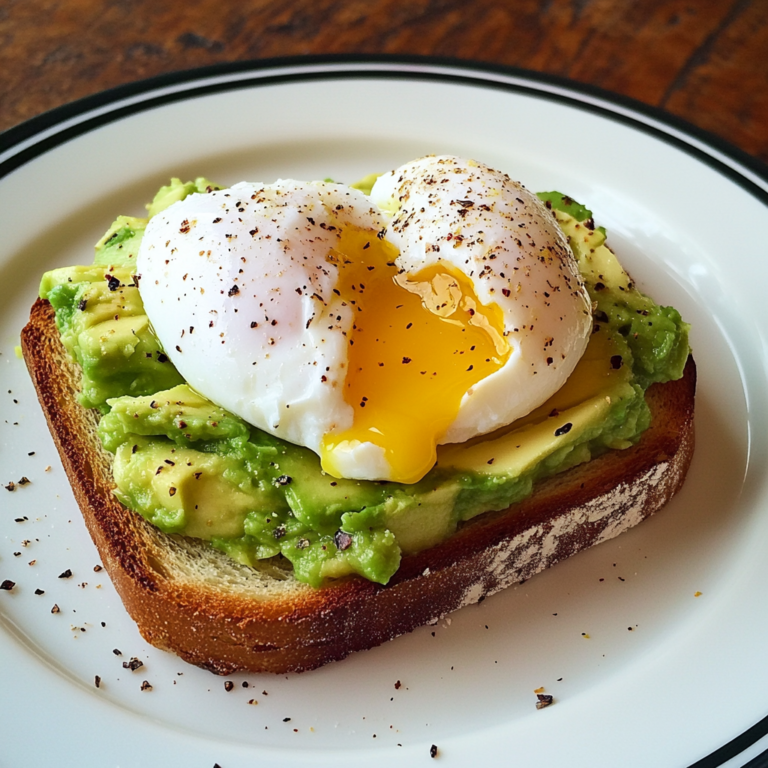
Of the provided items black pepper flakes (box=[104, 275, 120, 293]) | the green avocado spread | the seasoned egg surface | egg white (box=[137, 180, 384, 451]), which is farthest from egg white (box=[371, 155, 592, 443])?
black pepper flakes (box=[104, 275, 120, 293])

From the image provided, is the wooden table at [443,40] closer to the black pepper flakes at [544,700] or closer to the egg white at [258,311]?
the egg white at [258,311]

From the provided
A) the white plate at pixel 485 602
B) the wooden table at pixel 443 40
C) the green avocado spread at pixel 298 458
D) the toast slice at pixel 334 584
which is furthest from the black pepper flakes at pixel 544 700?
the wooden table at pixel 443 40

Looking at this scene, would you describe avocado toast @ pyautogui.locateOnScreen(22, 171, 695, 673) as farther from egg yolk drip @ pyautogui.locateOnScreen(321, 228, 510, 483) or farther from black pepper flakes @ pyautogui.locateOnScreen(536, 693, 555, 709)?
black pepper flakes @ pyautogui.locateOnScreen(536, 693, 555, 709)

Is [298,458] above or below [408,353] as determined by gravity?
below

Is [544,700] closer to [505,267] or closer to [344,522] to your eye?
[344,522]

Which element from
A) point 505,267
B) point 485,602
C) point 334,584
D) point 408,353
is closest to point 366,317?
point 408,353

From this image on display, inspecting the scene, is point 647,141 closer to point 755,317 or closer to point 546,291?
point 755,317
